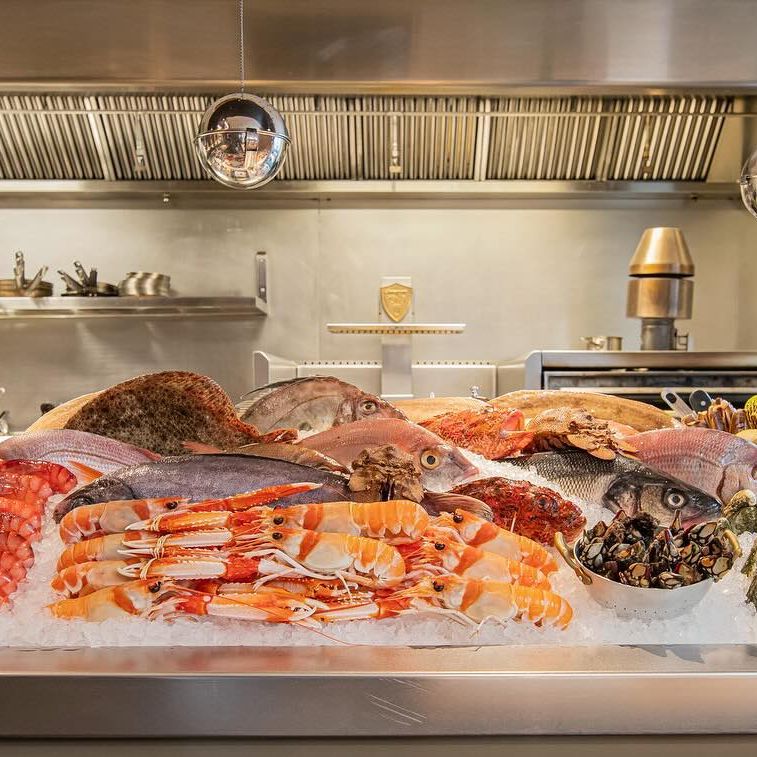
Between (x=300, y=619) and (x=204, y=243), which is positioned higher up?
(x=204, y=243)

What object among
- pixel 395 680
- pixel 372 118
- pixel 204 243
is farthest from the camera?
pixel 204 243

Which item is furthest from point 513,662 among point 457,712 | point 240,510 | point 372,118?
point 372,118

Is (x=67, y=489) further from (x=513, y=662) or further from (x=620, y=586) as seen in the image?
(x=620, y=586)

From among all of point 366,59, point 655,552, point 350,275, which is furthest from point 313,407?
point 350,275

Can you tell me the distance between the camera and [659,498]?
132 centimetres

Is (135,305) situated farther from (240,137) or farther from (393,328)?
(240,137)

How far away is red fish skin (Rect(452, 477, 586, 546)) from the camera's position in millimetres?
1285

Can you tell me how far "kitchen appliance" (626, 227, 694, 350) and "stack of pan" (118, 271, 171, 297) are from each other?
8.68ft

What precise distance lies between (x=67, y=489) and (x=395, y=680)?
2.33 ft

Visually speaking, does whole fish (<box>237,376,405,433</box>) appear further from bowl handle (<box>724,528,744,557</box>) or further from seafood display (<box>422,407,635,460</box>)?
bowl handle (<box>724,528,744,557</box>)

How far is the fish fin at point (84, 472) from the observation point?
137cm

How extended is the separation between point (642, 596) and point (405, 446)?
0.47 meters

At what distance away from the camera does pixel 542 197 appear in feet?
15.7

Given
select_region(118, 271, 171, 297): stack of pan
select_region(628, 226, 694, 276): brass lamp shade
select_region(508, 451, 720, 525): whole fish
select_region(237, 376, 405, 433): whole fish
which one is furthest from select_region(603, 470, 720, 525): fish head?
select_region(118, 271, 171, 297): stack of pan
